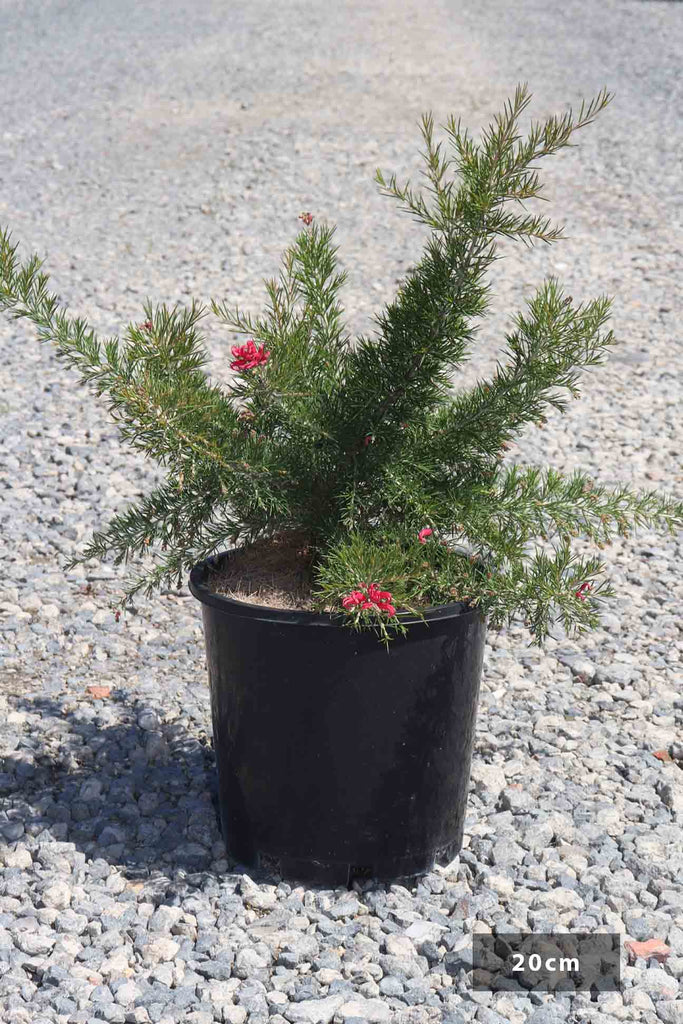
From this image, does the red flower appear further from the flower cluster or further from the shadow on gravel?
the shadow on gravel

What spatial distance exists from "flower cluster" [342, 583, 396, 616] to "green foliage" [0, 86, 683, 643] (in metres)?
0.02

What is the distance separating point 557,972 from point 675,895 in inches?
15.9

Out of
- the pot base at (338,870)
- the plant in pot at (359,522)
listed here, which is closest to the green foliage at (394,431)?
the plant in pot at (359,522)

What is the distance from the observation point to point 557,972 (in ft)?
6.84

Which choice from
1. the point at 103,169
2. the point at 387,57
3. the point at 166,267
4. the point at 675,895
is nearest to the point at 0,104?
the point at 103,169

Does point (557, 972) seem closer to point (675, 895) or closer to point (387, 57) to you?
point (675, 895)

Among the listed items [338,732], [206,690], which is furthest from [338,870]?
[206,690]

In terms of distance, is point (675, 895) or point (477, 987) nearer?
point (477, 987)

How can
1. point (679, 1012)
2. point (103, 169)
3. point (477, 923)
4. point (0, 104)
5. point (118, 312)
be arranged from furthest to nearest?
1. point (0, 104)
2. point (103, 169)
3. point (118, 312)
4. point (477, 923)
5. point (679, 1012)

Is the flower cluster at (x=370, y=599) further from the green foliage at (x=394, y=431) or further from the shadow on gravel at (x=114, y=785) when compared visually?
the shadow on gravel at (x=114, y=785)

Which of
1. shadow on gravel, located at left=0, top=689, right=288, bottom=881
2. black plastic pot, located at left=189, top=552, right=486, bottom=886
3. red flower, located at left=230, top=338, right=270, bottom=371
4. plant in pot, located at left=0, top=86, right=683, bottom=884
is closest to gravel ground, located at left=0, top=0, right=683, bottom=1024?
shadow on gravel, located at left=0, top=689, right=288, bottom=881

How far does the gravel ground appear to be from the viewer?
2.05 metres

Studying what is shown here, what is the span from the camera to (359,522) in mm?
2236

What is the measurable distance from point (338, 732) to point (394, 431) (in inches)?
26.0
